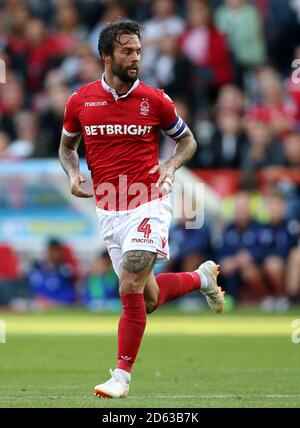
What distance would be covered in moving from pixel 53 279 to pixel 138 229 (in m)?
9.69

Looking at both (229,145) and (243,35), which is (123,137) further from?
(243,35)

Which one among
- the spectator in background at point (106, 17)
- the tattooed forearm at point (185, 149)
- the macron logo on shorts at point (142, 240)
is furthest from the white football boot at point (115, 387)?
the spectator in background at point (106, 17)

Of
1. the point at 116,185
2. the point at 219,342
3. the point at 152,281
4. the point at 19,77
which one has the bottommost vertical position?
the point at 219,342

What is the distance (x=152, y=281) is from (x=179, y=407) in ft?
5.73

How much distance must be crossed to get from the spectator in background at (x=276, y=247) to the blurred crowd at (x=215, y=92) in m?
0.01

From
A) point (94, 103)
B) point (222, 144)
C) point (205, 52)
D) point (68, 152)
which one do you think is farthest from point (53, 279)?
point (94, 103)

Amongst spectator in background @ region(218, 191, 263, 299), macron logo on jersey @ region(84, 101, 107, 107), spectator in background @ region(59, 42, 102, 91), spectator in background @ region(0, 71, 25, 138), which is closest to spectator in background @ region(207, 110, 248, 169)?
spectator in background @ region(218, 191, 263, 299)

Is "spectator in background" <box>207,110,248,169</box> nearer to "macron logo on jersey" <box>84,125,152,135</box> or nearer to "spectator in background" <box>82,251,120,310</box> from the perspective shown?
"spectator in background" <box>82,251,120,310</box>

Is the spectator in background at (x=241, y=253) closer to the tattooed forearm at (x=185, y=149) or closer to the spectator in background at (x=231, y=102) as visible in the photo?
the spectator in background at (x=231, y=102)

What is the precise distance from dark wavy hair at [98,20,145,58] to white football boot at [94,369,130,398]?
2273 mm

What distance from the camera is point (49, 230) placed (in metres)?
19.2

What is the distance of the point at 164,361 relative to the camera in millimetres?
11320

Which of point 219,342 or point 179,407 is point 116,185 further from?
point 219,342
